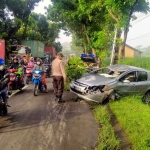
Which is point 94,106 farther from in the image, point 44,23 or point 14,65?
point 44,23

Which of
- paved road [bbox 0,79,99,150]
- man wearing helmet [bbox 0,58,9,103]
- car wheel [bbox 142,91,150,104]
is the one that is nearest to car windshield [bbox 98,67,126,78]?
car wheel [bbox 142,91,150,104]

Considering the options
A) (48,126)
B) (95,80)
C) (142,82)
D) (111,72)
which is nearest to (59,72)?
(95,80)

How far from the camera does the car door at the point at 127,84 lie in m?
9.36

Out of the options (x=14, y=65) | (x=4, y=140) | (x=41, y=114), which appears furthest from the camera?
(x=14, y=65)

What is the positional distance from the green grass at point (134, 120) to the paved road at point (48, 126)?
849mm

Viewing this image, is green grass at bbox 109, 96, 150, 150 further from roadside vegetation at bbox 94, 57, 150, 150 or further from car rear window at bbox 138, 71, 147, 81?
car rear window at bbox 138, 71, 147, 81

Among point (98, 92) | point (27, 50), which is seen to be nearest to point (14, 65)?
point (98, 92)

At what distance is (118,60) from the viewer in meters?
19.1

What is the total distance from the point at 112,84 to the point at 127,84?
881 millimetres

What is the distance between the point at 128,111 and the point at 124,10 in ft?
30.9

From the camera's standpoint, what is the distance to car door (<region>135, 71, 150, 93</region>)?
10.1 meters

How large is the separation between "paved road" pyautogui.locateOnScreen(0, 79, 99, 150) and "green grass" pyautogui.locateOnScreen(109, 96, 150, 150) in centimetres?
85

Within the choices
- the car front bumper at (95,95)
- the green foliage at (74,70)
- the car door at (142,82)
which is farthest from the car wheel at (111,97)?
the green foliage at (74,70)

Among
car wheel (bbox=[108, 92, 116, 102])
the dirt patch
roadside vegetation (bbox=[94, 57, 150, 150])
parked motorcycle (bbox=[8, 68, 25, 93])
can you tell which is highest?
parked motorcycle (bbox=[8, 68, 25, 93])
